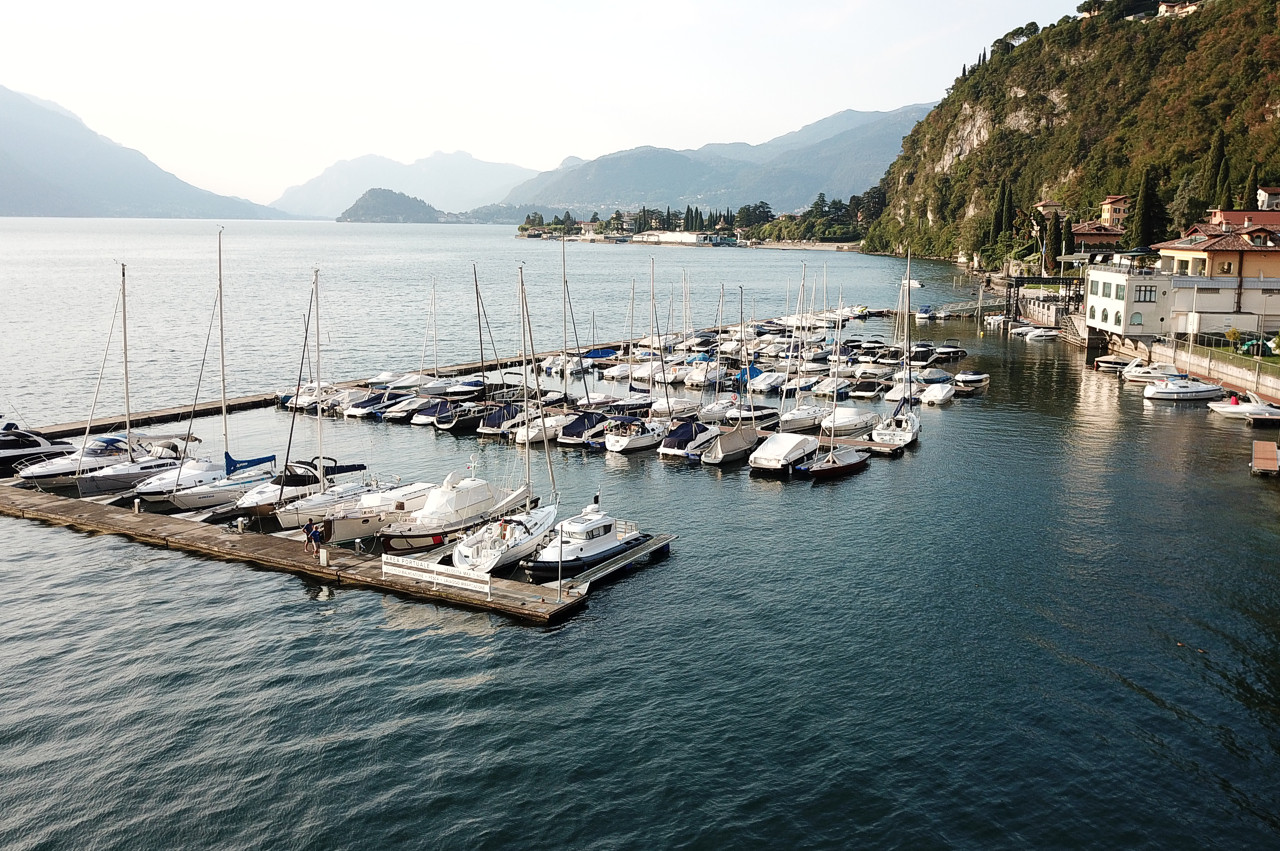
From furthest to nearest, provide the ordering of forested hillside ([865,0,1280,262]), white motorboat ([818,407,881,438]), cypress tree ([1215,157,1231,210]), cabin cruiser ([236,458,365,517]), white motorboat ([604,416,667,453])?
forested hillside ([865,0,1280,262]) → cypress tree ([1215,157,1231,210]) → white motorboat ([818,407,881,438]) → white motorboat ([604,416,667,453]) → cabin cruiser ([236,458,365,517])

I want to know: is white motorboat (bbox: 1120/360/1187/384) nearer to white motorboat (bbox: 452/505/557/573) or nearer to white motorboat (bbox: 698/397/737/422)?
white motorboat (bbox: 698/397/737/422)

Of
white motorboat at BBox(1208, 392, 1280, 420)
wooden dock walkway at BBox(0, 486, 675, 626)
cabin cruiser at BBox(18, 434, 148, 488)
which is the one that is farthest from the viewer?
white motorboat at BBox(1208, 392, 1280, 420)

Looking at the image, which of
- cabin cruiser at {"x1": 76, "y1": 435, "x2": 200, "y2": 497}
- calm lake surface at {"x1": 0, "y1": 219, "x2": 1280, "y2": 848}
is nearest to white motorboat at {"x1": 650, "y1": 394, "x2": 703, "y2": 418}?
calm lake surface at {"x1": 0, "y1": 219, "x2": 1280, "y2": 848}

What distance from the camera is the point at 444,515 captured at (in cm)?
3841

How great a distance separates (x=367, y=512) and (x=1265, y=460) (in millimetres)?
42860

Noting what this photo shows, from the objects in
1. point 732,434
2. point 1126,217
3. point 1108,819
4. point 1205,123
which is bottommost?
point 1108,819

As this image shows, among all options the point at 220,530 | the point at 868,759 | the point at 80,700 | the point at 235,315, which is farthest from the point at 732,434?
the point at 235,315

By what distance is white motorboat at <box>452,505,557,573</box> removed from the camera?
34.9 meters

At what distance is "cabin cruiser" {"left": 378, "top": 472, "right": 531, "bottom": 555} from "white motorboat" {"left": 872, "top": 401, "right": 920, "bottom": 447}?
2421cm

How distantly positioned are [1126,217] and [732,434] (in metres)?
118

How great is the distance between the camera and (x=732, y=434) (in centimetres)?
5281

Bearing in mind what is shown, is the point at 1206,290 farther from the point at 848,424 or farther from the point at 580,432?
the point at 580,432

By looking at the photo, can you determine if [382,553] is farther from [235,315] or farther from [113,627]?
[235,315]

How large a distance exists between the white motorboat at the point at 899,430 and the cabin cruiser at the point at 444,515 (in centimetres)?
2421
